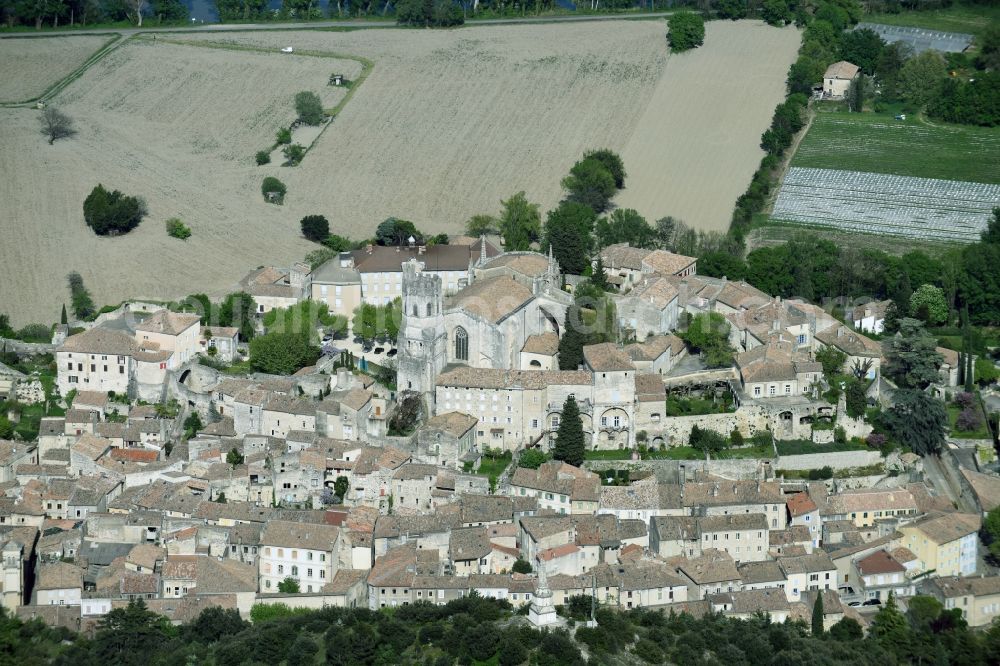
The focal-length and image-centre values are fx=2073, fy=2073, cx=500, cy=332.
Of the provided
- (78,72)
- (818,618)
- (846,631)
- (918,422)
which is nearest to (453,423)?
(818,618)

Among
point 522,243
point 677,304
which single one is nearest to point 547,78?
point 522,243

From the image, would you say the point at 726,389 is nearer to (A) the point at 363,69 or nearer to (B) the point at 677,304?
(B) the point at 677,304

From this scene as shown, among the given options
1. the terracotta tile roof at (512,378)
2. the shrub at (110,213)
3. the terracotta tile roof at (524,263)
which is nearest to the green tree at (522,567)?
the terracotta tile roof at (512,378)

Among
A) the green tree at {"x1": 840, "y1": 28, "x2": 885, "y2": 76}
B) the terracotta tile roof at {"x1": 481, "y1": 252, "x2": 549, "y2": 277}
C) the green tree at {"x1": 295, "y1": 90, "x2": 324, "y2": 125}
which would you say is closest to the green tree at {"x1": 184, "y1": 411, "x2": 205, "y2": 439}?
the terracotta tile roof at {"x1": 481, "y1": 252, "x2": 549, "y2": 277}

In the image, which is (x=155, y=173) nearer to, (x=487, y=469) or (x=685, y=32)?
(x=685, y=32)

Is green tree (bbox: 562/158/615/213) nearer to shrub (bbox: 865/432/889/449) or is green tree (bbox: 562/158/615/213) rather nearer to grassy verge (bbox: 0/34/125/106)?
shrub (bbox: 865/432/889/449)

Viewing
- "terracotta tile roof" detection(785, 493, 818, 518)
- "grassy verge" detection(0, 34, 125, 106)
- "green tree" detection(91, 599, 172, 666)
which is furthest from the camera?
"grassy verge" detection(0, 34, 125, 106)

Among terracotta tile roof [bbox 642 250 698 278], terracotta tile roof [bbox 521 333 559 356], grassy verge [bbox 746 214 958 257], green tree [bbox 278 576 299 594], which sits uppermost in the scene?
terracotta tile roof [bbox 642 250 698 278]
